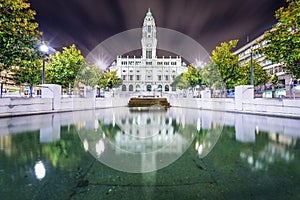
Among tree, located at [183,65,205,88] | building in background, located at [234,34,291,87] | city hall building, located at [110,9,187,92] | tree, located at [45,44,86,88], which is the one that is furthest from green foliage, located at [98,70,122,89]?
city hall building, located at [110,9,187,92]

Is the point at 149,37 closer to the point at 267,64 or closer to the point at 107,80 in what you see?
the point at 267,64

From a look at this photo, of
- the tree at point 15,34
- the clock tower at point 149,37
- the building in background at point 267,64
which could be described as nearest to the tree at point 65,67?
the tree at point 15,34

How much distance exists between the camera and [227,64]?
1838 centimetres

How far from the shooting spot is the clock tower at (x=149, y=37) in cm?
9338

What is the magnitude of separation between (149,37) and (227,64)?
83.3 metres

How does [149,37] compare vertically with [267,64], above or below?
above

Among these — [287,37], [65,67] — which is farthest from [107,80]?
[287,37]

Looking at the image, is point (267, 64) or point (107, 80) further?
point (267, 64)

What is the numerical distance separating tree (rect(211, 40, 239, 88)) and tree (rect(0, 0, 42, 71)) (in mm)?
17942

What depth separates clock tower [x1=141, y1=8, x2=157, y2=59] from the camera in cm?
9338

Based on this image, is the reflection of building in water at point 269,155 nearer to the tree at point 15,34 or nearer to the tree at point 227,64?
the tree at point 15,34

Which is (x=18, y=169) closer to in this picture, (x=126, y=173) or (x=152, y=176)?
(x=126, y=173)

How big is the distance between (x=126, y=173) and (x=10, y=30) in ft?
37.2

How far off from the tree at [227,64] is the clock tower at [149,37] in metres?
75.5
